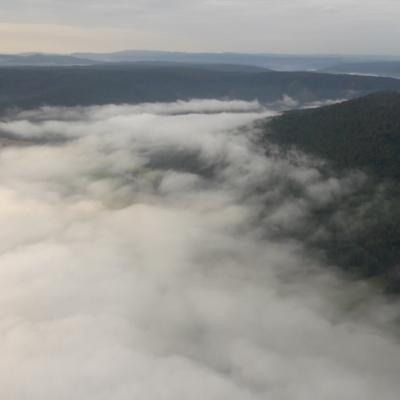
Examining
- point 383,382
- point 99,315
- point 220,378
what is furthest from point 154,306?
point 383,382

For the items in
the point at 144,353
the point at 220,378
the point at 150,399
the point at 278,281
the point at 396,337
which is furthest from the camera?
the point at 278,281

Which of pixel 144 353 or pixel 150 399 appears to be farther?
pixel 144 353

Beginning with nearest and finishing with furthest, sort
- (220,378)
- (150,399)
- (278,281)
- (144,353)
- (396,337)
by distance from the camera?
(150,399), (220,378), (144,353), (396,337), (278,281)

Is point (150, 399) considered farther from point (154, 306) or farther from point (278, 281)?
point (278, 281)

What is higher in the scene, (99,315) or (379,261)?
(379,261)

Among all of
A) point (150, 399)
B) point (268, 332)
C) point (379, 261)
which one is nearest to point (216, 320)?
point (268, 332)

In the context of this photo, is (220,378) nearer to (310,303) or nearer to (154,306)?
(154,306)

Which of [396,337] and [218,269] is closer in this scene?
[396,337]

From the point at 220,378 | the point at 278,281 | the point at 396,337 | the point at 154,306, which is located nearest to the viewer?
the point at 220,378

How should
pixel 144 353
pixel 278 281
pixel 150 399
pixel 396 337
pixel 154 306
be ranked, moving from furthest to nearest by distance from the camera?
pixel 278 281
pixel 154 306
pixel 396 337
pixel 144 353
pixel 150 399
